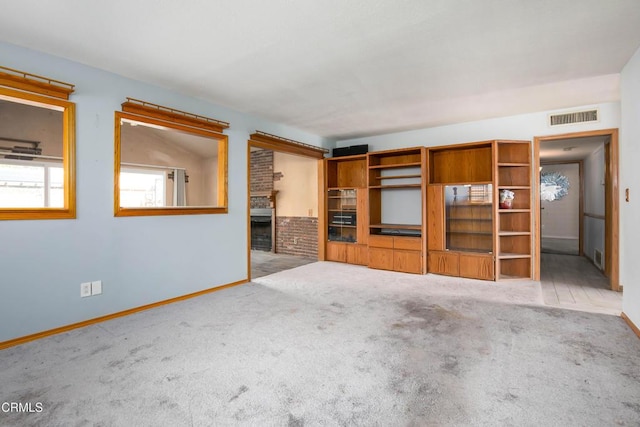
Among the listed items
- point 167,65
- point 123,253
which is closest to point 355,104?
point 167,65

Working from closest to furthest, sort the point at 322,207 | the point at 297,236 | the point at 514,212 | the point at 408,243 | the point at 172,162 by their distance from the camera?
the point at 514,212 → the point at 408,243 → the point at 172,162 → the point at 322,207 → the point at 297,236

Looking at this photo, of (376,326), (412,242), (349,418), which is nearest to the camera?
(349,418)

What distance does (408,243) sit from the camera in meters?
4.86

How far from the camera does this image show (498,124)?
4.62 metres

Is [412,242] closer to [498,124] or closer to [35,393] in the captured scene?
[498,124]

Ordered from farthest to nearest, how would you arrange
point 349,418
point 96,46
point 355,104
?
point 355,104, point 96,46, point 349,418

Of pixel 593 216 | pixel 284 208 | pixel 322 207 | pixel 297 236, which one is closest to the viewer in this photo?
pixel 593 216

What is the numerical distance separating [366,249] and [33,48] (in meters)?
4.82

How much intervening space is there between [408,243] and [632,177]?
2690 mm

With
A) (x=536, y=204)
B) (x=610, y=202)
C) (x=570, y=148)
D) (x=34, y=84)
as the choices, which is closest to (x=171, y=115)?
(x=34, y=84)

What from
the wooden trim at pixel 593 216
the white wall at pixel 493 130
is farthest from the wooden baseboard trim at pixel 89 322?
the wooden trim at pixel 593 216

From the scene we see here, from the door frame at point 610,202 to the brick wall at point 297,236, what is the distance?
3751mm

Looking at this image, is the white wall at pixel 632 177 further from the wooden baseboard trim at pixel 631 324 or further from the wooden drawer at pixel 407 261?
the wooden drawer at pixel 407 261

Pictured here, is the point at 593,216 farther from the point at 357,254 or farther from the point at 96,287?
the point at 96,287
